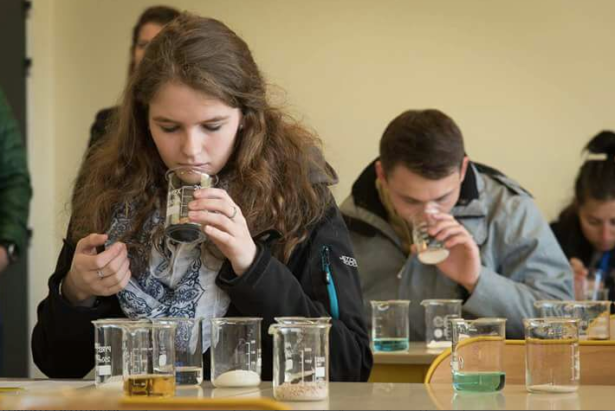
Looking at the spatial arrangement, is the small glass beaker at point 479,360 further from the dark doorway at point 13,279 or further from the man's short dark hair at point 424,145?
the dark doorway at point 13,279

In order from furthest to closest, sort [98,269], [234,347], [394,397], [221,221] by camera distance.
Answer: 1. [98,269]
2. [221,221]
3. [234,347]
4. [394,397]

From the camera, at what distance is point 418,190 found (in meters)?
3.64

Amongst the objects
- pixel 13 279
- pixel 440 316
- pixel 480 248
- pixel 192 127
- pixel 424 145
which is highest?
→ pixel 424 145

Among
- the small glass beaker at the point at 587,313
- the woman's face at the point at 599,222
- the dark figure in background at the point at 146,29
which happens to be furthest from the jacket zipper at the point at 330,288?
the woman's face at the point at 599,222

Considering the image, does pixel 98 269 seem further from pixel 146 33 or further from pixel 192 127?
pixel 146 33

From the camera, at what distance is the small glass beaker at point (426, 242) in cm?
350

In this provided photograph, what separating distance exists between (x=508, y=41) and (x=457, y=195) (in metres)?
1.87

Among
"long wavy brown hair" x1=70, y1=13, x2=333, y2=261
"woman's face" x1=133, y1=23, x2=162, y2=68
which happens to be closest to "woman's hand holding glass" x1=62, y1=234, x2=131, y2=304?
"long wavy brown hair" x1=70, y1=13, x2=333, y2=261

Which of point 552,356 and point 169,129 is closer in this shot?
point 552,356

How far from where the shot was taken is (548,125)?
5.30 m

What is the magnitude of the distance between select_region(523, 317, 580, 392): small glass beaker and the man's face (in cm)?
185

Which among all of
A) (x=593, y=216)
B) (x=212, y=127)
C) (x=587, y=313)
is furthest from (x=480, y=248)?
(x=212, y=127)

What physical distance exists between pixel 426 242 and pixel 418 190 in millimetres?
222

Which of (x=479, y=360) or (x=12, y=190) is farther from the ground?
(x=12, y=190)
